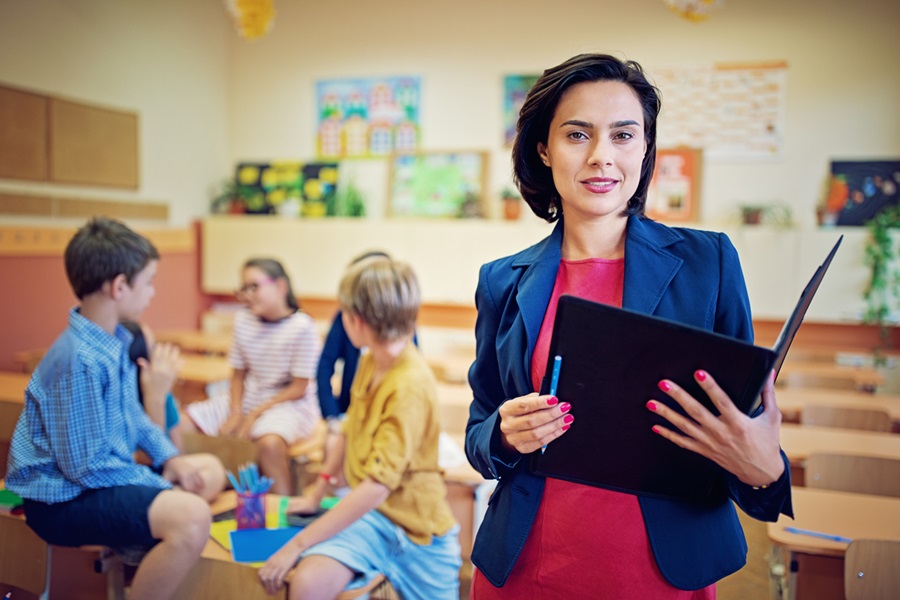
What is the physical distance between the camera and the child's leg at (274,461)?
9.33ft

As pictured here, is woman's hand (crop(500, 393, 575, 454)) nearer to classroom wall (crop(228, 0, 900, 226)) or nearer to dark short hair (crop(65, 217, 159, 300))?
dark short hair (crop(65, 217, 159, 300))

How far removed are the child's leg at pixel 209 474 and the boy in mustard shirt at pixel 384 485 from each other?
12.9 inches

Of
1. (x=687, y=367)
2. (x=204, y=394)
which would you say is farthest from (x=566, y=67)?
(x=204, y=394)

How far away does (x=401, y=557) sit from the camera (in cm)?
186

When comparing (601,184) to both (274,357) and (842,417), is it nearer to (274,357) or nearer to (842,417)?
(274,357)

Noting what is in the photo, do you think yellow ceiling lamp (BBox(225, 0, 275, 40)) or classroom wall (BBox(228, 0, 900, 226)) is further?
classroom wall (BBox(228, 0, 900, 226))

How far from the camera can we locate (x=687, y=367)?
89 cm

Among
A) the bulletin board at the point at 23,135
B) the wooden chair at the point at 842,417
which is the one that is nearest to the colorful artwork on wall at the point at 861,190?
the wooden chair at the point at 842,417

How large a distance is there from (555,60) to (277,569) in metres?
4.38

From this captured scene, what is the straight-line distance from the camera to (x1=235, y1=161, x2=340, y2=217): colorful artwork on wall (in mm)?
5770

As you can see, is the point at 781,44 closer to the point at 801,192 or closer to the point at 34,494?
the point at 801,192

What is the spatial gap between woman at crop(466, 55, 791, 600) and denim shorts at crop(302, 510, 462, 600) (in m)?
0.71

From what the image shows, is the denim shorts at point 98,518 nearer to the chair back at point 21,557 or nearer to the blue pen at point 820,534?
the chair back at point 21,557

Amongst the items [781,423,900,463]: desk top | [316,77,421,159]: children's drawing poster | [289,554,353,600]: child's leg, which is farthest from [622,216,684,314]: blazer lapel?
[316,77,421,159]: children's drawing poster
